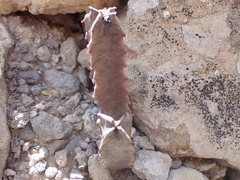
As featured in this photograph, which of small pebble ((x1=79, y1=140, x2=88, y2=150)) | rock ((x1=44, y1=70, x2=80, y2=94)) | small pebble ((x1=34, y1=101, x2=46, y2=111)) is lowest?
small pebble ((x1=79, y1=140, x2=88, y2=150))

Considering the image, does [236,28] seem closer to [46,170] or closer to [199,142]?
[199,142]

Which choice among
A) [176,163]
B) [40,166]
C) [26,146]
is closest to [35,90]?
[26,146]

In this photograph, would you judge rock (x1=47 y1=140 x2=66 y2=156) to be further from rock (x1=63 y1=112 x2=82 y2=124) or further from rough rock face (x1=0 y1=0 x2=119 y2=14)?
rough rock face (x1=0 y1=0 x2=119 y2=14)

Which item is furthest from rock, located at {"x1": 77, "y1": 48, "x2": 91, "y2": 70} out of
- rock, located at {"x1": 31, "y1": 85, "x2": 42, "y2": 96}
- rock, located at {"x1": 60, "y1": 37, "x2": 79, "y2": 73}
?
rock, located at {"x1": 31, "y1": 85, "x2": 42, "y2": 96}

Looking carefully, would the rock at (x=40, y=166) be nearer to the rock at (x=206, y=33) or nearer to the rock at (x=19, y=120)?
the rock at (x=19, y=120)

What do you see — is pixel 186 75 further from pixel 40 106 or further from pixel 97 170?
pixel 40 106

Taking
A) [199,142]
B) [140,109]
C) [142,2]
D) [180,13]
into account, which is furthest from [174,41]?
[199,142]
